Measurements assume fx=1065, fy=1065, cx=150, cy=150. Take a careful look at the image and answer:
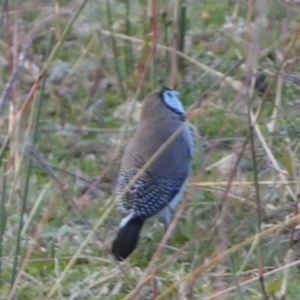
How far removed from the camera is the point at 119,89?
605cm

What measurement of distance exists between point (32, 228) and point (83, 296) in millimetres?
609

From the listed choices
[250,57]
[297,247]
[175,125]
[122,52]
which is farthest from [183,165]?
[250,57]

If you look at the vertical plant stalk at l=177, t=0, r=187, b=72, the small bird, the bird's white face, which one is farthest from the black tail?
the vertical plant stalk at l=177, t=0, r=187, b=72

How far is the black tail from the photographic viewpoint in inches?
164

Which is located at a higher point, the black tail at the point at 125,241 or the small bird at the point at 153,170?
the small bird at the point at 153,170

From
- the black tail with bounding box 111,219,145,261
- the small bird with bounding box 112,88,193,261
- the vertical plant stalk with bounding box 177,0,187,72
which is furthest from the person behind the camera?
the vertical plant stalk with bounding box 177,0,187,72

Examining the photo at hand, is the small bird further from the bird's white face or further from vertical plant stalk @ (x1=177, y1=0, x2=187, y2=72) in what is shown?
vertical plant stalk @ (x1=177, y1=0, x2=187, y2=72)

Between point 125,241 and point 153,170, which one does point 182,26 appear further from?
point 125,241

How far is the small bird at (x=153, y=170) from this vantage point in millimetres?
4324

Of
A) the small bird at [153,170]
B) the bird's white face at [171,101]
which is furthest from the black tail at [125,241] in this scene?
the bird's white face at [171,101]

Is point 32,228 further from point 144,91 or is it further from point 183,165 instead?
point 144,91

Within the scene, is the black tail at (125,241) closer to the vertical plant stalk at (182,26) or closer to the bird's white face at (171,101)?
the bird's white face at (171,101)

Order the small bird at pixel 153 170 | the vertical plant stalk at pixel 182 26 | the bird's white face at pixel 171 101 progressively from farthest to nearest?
the vertical plant stalk at pixel 182 26
the bird's white face at pixel 171 101
the small bird at pixel 153 170

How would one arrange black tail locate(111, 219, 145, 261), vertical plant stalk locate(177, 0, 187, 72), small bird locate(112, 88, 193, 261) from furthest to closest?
vertical plant stalk locate(177, 0, 187, 72) < small bird locate(112, 88, 193, 261) < black tail locate(111, 219, 145, 261)
